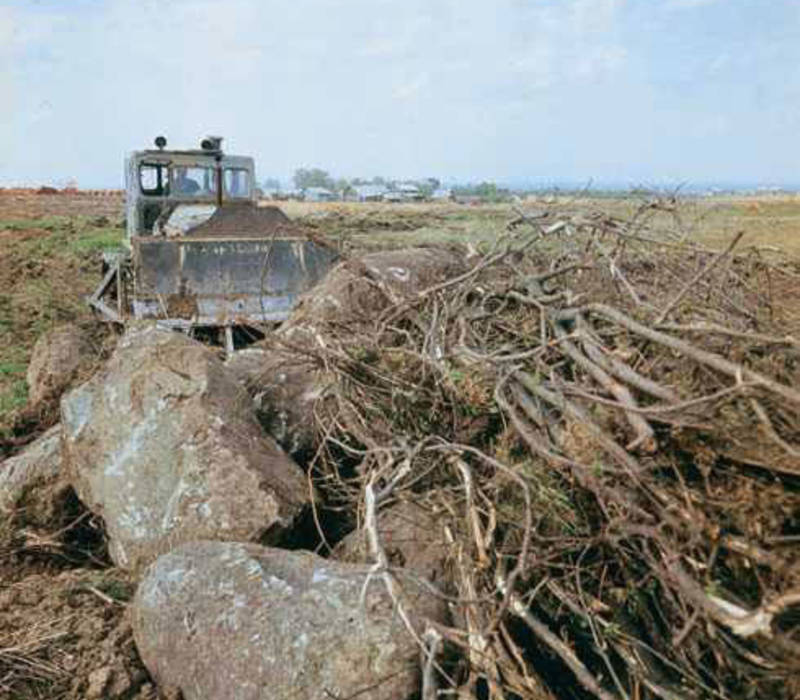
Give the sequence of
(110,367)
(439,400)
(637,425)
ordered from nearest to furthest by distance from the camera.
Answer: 1. (637,425)
2. (439,400)
3. (110,367)

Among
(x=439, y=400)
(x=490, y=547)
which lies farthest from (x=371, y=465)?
(x=490, y=547)

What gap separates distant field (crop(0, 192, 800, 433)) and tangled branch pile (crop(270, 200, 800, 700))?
0.42 m

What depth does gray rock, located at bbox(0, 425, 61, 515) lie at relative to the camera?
16.4 feet

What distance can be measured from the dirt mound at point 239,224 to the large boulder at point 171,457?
4202 mm

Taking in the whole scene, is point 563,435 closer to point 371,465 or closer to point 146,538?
point 371,465

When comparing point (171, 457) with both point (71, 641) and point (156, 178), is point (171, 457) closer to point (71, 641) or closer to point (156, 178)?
point (71, 641)

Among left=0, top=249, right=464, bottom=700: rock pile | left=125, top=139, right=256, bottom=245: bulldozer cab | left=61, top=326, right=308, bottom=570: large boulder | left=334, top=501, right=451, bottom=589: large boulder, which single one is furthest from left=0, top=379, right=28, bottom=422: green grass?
left=334, top=501, right=451, bottom=589: large boulder

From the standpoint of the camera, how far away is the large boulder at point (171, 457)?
4.14 metres

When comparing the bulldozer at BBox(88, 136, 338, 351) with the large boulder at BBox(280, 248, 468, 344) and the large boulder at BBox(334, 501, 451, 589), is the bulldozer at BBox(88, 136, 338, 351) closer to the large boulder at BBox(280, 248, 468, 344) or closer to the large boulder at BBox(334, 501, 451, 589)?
the large boulder at BBox(280, 248, 468, 344)

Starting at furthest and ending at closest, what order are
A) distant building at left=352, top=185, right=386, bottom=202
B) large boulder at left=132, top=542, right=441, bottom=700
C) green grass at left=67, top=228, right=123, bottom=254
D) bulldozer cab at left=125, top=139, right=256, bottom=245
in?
distant building at left=352, top=185, right=386, bottom=202
green grass at left=67, top=228, right=123, bottom=254
bulldozer cab at left=125, top=139, right=256, bottom=245
large boulder at left=132, top=542, right=441, bottom=700

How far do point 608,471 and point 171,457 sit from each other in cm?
213

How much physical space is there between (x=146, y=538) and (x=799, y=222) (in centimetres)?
2663

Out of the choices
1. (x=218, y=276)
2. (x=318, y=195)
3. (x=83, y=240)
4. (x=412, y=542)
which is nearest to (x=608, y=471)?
(x=412, y=542)

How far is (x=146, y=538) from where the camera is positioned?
14.0 ft
